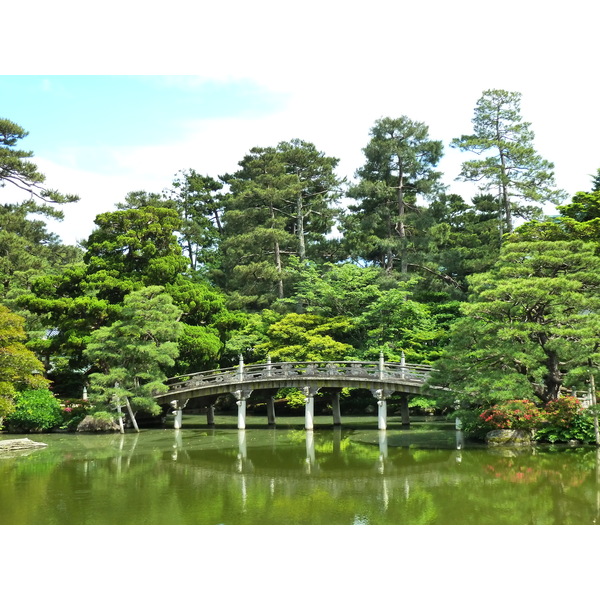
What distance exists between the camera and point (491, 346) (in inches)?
674

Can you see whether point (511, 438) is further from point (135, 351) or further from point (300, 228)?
point (300, 228)

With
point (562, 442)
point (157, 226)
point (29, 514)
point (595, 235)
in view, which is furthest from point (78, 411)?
point (595, 235)

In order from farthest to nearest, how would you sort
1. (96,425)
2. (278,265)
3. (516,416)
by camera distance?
(278,265) → (96,425) → (516,416)

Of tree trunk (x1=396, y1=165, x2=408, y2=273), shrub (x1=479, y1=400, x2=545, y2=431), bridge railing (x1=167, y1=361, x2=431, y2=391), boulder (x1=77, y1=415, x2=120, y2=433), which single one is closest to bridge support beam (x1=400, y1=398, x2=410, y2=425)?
bridge railing (x1=167, y1=361, x2=431, y2=391)

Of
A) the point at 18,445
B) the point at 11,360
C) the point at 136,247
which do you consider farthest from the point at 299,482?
the point at 136,247

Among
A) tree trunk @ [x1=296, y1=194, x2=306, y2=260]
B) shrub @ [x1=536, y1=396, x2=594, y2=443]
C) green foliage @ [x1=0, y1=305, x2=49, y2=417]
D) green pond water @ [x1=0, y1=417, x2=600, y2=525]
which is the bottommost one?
green pond water @ [x1=0, y1=417, x2=600, y2=525]

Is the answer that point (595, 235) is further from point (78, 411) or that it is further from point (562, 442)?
point (78, 411)

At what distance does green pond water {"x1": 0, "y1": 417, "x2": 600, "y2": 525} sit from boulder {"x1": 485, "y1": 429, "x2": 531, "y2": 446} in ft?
2.53

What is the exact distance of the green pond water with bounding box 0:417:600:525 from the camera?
9.80 m

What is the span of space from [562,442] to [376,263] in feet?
67.4

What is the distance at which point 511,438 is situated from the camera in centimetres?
1714

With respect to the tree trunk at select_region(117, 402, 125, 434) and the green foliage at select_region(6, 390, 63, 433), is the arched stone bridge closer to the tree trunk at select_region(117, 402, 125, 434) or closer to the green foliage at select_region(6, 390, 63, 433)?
the tree trunk at select_region(117, 402, 125, 434)

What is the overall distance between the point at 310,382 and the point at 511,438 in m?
8.15

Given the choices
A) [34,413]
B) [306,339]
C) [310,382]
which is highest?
[306,339]
